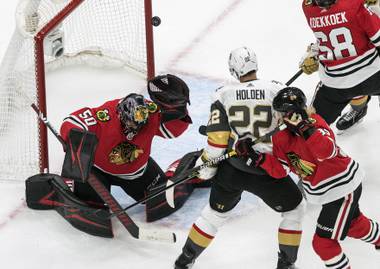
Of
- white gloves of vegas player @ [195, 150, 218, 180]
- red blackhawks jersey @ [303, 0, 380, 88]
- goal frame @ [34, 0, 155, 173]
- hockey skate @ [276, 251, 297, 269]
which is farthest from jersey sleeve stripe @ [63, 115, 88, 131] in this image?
red blackhawks jersey @ [303, 0, 380, 88]

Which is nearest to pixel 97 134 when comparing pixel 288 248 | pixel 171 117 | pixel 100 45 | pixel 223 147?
pixel 171 117

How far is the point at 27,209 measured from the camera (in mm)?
4492

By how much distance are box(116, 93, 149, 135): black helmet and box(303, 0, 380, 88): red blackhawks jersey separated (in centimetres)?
84

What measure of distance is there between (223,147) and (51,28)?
41.3 inches

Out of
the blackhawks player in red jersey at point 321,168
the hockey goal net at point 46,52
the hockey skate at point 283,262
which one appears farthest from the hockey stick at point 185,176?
the hockey goal net at point 46,52

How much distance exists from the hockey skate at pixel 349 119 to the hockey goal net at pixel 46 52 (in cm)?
111

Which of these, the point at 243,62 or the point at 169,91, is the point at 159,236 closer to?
the point at 169,91

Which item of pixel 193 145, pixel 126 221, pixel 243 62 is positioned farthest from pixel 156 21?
pixel 243 62

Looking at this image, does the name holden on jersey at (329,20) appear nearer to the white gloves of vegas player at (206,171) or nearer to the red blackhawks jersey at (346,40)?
the red blackhawks jersey at (346,40)

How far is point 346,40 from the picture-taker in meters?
4.17

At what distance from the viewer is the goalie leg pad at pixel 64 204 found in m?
4.27

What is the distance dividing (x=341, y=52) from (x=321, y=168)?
2.58ft

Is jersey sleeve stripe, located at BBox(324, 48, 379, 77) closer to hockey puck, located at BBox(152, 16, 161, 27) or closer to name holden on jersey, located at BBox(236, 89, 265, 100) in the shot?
name holden on jersey, located at BBox(236, 89, 265, 100)

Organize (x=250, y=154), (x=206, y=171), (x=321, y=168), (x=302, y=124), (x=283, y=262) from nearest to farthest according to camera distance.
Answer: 1. (x=302, y=124)
2. (x=321, y=168)
3. (x=250, y=154)
4. (x=206, y=171)
5. (x=283, y=262)
